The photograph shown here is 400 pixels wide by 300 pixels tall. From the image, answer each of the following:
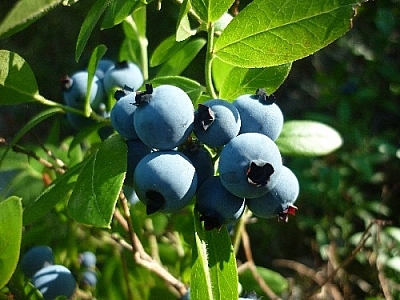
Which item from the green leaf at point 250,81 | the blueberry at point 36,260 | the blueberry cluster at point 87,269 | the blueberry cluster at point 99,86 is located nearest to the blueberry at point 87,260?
the blueberry cluster at point 87,269

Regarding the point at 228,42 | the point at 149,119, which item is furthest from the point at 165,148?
the point at 228,42

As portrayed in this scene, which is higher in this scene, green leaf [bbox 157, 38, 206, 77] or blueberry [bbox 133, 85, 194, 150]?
blueberry [bbox 133, 85, 194, 150]

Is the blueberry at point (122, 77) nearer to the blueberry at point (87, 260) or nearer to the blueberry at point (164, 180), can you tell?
the blueberry at point (164, 180)

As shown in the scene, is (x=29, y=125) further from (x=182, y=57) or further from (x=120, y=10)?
(x=182, y=57)

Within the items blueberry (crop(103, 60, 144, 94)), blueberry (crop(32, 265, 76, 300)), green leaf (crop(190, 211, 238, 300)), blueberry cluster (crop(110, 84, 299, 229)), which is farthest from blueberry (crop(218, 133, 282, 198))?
blueberry (crop(32, 265, 76, 300))

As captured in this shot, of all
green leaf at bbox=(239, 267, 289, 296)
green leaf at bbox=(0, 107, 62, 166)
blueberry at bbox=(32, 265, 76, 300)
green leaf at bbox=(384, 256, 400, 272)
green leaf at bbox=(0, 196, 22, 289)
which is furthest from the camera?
green leaf at bbox=(384, 256, 400, 272)

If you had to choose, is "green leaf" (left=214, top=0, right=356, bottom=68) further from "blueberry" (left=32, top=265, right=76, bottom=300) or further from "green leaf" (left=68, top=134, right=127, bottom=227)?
"blueberry" (left=32, top=265, right=76, bottom=300)
